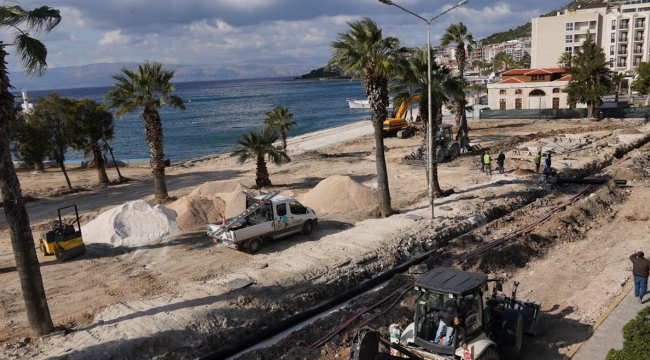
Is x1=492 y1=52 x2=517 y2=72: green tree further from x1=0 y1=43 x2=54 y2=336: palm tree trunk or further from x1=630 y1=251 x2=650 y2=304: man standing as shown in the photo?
x1=0 y1=43 x2=54 y2=336: palm tree trunk

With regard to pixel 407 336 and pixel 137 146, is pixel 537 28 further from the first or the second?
pixel 407 336

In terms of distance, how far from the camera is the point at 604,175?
28984 mm

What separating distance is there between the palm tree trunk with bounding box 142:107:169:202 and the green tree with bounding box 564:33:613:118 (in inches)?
1856

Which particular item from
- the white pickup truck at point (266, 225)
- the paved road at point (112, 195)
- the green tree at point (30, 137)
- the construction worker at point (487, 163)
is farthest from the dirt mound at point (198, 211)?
the construction worker at point (487, 163)

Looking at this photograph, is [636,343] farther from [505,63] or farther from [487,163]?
[505,63]

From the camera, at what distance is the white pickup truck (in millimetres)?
18062

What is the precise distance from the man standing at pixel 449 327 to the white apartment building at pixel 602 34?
333 feet

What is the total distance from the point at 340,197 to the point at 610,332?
50.7 feet

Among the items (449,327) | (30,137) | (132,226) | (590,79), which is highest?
(590,79)

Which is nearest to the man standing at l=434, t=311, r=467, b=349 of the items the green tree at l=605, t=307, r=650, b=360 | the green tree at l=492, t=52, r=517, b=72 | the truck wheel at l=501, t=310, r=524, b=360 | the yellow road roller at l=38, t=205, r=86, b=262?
the truck wheel at l=501, t=310, r=524, b=360

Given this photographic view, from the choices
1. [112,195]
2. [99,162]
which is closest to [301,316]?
[112,195]

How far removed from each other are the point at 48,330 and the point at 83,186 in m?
26.9

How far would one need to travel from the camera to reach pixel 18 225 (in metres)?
11.8

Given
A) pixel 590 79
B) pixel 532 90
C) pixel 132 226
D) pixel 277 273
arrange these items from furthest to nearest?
1. pixel 532 90
2. pixel 590 79
3. pixel 132 226
4. pixel 277 273
